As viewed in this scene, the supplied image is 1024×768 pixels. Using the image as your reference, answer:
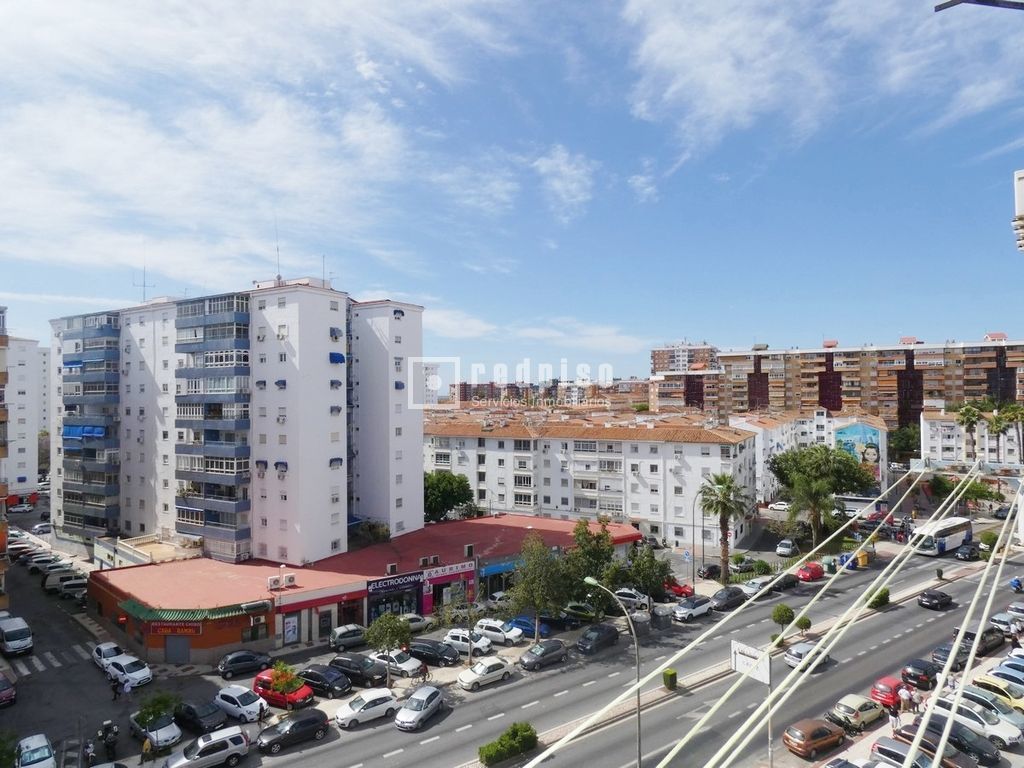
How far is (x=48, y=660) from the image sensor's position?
129 feet

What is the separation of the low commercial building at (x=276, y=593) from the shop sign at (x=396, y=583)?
70 mm

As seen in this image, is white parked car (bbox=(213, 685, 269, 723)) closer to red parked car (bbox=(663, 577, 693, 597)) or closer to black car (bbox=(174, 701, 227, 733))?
black car (bbox=(174, 701, 227, 733))

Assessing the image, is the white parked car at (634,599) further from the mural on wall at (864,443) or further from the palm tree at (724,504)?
the mural on wall at (864,443)

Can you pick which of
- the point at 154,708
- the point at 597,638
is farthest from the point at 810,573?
the point at 154,708

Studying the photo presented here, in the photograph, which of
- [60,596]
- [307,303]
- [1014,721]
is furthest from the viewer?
[60,596]

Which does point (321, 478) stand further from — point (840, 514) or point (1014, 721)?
point (840, 514)

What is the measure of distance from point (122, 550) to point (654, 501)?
5053 centimetres

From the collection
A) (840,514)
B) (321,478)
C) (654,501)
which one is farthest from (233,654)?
(840,514)

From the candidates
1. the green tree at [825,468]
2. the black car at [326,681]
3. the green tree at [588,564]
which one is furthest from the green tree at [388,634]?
the green tree at [825,468]

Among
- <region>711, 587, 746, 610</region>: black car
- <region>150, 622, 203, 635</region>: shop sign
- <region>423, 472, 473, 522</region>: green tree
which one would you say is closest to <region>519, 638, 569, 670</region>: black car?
<region>711, 587, 746, 610</region>: black car

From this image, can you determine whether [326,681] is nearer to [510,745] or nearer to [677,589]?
[510,745]

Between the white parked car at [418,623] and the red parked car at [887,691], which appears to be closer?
the red parked car at [887,691]

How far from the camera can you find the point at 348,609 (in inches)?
1708

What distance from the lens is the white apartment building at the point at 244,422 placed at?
48750mm
